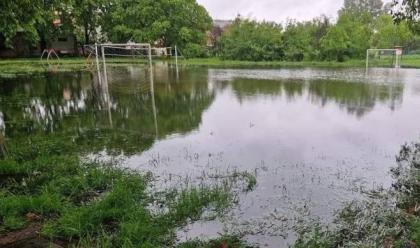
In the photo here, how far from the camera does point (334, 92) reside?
17.4 metres

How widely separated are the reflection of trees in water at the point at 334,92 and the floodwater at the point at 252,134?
73 mm

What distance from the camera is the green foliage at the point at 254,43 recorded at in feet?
141

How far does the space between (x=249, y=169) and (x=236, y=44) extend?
37.8m

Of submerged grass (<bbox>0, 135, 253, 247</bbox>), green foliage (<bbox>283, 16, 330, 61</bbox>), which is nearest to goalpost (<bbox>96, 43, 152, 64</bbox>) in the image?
submerged grass (<bbox>0, 135, 253, 247</bbox>)

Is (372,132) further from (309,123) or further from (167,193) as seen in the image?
(167,193)

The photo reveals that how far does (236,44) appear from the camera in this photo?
4350 centimetres

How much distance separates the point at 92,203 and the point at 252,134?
543 centimetres

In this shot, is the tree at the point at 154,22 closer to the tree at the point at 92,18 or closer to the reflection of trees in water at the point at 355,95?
the tree at the point at 92,18

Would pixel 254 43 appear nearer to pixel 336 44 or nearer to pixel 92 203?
pixel 336 44

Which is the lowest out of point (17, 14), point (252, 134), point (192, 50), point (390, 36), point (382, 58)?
point (252, 134)

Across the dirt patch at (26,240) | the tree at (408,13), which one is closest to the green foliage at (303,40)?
the tree at (408,13)

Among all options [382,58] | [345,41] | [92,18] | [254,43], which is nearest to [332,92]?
[345,41]

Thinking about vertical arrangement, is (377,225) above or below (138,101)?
below

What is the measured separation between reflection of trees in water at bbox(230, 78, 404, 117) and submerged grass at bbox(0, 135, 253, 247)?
28.4 ft
